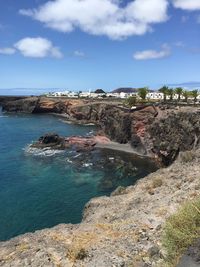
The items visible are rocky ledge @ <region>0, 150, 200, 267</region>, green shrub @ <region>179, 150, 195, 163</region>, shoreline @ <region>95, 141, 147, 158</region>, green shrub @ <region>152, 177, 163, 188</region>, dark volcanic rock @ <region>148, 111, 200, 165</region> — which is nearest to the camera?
rocky ledge @ <region>0, 150, 200, 267</region>

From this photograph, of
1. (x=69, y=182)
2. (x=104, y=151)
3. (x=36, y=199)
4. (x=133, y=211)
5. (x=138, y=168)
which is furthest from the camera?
(x=104, y=151)

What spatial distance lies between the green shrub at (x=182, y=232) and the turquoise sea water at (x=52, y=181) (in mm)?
28597

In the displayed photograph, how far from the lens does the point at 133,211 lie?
2873cm

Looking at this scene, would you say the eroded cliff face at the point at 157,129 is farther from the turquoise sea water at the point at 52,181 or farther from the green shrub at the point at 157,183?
the green shrub at the point at 157,183

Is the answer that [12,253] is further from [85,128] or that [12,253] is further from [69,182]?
[85,128]

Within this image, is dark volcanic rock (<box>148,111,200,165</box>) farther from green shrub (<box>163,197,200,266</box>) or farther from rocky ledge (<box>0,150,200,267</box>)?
green shrub (<box>163,197,200,266</box>)

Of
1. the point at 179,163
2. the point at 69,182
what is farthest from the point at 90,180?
the point at 179,163

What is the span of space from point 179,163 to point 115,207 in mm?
14352

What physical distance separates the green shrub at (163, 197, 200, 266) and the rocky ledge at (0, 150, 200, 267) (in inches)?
84.0

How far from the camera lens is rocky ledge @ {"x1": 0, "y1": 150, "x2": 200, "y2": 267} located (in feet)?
68.1

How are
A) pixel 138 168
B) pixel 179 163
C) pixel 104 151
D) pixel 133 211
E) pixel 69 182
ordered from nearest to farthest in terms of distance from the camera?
pixel 133 211, pixel 179 163, pixel 69 182, pixel 138 168, pixel 104 151

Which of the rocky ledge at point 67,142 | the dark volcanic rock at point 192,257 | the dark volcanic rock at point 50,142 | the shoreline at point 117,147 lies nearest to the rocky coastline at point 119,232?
the dark volcanic rock at point 192,257

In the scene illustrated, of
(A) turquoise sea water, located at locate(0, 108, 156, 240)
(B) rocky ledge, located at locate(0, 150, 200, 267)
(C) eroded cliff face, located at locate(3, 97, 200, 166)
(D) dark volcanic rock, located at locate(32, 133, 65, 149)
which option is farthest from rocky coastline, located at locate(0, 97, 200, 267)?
(D) dark volcanic rock, located at locate(32, 133, 65, 149)

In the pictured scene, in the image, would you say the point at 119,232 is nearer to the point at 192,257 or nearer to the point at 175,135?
the point at 192,257
